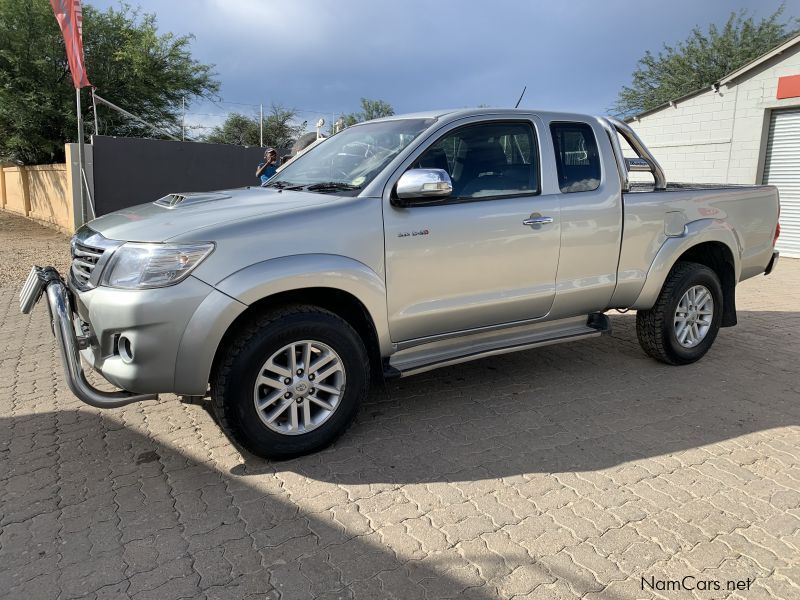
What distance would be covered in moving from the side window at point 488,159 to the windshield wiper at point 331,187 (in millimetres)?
412

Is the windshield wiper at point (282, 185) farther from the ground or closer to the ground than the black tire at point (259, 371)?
farther from the ground

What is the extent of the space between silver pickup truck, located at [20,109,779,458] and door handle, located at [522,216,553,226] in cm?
1

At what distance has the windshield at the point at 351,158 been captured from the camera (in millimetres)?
3848

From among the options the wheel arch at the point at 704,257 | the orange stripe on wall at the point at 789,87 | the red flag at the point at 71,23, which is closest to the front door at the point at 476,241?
the wheel arch at the point at 704,257

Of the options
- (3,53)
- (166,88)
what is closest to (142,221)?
(3,53)

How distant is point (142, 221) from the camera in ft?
11.2

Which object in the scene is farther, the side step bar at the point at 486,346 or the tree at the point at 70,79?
the tree at the point at 70,79

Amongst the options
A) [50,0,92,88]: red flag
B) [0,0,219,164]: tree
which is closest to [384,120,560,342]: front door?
[50,0,92,88]: red flag

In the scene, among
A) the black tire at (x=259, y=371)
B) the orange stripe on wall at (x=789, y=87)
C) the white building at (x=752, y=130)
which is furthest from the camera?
the white building at (x=752, y=130)

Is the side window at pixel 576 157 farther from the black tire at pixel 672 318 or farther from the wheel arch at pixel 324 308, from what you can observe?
the wheel arch at pixel 324 308

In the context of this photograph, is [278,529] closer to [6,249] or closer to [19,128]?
[6,249]

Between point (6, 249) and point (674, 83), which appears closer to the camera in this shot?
point (6, 249)

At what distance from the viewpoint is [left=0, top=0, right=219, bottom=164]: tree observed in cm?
1734

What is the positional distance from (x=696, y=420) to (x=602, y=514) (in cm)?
152
